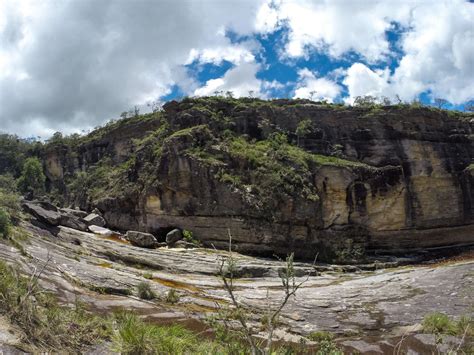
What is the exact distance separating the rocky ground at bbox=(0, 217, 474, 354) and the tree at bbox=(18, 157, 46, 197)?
30.5m

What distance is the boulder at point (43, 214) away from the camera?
29.1m

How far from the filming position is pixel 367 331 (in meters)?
15.5

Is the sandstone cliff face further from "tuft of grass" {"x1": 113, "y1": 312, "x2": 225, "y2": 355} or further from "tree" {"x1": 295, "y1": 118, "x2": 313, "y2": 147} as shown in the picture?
"tuft of grass" {"x1": 113, "y1": 312, "x2": 225, "y2": 355}

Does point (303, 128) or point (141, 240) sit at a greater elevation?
point (303, 128)

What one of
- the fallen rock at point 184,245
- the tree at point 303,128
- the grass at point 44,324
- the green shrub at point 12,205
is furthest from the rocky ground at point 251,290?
the tree at point 303,128

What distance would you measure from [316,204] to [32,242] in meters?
24.5

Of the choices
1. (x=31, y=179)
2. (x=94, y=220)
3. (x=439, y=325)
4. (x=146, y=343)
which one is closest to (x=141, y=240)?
(x=94, y=220)

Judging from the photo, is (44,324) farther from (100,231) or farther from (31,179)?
(31,179)

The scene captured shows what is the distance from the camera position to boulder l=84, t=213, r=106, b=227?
3878 cm

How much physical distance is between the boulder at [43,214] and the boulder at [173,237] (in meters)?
8.83

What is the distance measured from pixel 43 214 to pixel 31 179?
30.6m

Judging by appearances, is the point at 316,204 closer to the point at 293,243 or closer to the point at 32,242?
the point at 293,243

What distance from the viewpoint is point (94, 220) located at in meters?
39.4

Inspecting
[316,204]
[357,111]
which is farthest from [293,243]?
[357,111]
